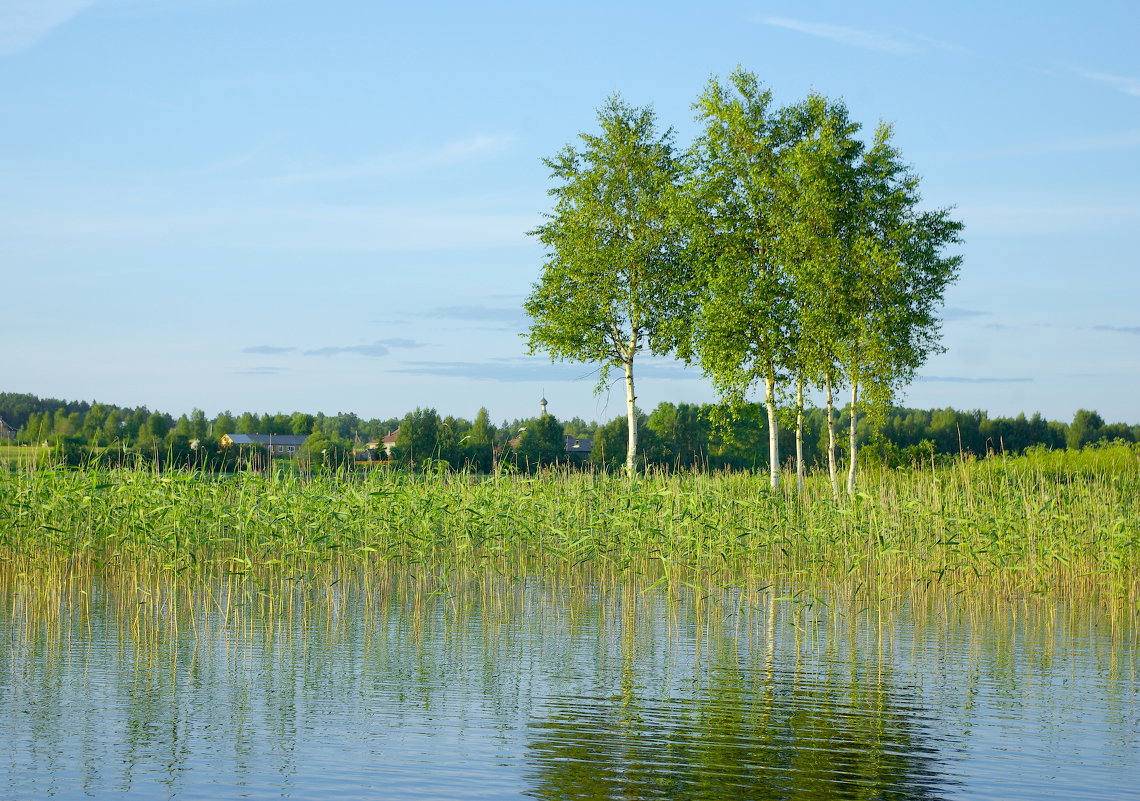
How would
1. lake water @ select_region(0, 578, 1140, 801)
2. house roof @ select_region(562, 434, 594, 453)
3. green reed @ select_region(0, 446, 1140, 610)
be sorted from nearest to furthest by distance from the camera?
lake water @ select_region(0, 578, 1140, 801), green reed @ select_region(0, 446, 1140, 610), house roof @ select_region(562, 434, 594, 453)

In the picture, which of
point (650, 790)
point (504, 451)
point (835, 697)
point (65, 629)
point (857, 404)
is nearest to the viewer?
point (650, 790)

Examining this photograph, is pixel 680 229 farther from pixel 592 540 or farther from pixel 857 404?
pixel 592 540

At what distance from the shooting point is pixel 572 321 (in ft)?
115

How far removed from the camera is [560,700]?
820 centimetres

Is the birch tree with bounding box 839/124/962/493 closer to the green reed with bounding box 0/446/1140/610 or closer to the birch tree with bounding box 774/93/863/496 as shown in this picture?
the birch tree with bounding box 774/93/863/496

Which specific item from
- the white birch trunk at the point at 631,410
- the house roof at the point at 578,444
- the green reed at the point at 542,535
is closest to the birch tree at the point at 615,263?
the white birch trunk at the point at 631,410

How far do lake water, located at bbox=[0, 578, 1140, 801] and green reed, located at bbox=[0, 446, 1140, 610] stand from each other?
122 cm

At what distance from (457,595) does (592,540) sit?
209cm

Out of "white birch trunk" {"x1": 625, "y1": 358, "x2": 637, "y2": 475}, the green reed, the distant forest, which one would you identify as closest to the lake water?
the green reed

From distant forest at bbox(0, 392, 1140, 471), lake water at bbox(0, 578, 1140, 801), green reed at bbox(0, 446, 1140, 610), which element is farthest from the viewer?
distant forest at bbox(0, 392, 1140, 471)

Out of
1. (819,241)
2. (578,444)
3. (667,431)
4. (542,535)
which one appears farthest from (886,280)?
(578,444)

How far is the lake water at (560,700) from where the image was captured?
6.34 m

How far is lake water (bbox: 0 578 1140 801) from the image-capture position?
250 inches

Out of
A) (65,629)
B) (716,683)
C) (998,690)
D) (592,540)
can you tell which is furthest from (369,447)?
(998,690)
